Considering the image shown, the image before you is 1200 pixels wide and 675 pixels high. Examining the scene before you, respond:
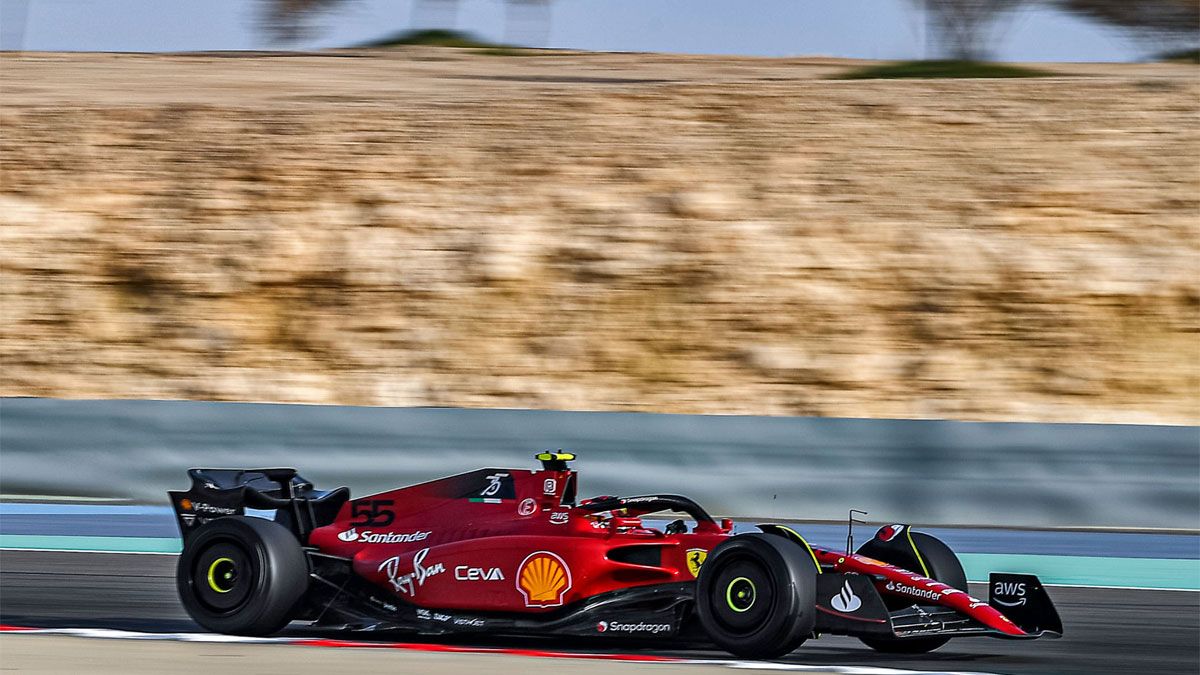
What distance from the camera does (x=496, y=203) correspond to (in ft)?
57.0

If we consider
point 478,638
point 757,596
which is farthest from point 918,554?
point 478,638

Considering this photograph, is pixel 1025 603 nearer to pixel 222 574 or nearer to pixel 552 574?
pixel 552 574

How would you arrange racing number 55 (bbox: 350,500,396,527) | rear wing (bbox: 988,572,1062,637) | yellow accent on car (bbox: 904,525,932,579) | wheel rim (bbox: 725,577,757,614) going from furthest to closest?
racing number 55 (bbox: 350,500,396,527) < yellow accent on car (bbox: 904,525,932,579) < rear wing (bbox: 988,572,1062,637) < wheel rim (bbox: 725,577,757,614)

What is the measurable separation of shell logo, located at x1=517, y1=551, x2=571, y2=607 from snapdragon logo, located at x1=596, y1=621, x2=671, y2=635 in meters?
0.22

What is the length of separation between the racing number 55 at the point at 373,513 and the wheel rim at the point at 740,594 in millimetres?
1790

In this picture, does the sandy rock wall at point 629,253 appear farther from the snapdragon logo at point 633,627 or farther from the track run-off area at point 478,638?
the snapdragon logo at point 633,627

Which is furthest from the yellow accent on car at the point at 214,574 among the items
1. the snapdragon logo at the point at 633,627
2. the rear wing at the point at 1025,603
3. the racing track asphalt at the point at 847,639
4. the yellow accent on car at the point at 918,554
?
the rear wing at the point at 1025,603

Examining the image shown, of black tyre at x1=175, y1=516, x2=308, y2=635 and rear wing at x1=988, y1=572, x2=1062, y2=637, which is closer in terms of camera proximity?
rear wing at x1=988, y1=572, x2=1062, y2=637

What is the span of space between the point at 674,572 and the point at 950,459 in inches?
175

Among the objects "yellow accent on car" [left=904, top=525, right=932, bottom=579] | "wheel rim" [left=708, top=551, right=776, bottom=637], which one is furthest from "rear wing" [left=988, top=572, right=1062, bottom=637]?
"wheel rim" [left=708, top=551, right=776, bottom=637]

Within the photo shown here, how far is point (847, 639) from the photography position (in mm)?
7043

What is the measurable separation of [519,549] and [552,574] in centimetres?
19

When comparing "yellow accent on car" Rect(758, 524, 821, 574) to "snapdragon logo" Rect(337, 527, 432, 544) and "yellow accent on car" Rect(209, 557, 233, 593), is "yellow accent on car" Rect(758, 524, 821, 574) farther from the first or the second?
"yellow accent on car" Rect(209, 557, 233, 593)

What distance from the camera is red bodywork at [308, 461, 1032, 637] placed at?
20.6ft
